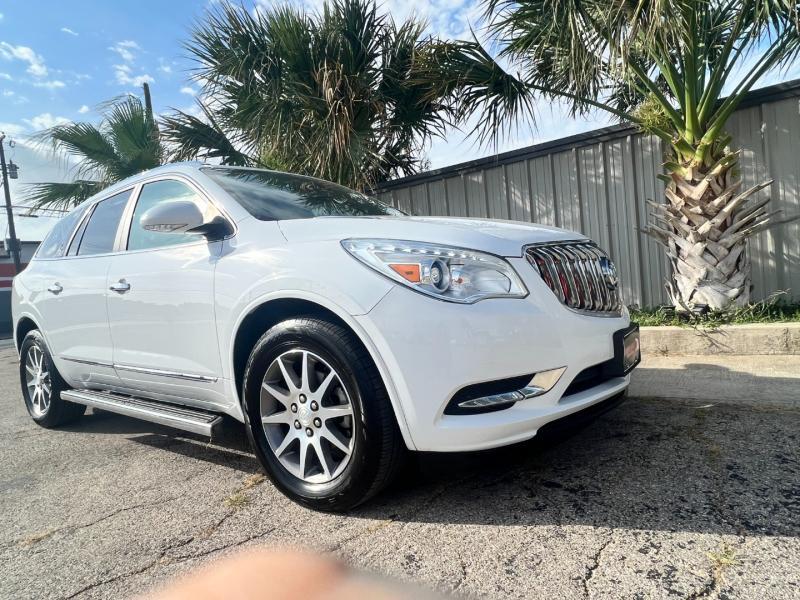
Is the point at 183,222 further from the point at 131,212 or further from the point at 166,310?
the point at 131,212

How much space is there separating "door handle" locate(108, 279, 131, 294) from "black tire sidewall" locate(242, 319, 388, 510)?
1170 mm

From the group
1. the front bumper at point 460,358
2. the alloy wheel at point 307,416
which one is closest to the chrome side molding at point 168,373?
the alloy wheel at point 307,416

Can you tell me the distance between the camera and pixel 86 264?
142 inches

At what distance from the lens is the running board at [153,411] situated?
2635 mm

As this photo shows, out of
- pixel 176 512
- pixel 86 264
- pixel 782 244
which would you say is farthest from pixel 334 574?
pixel 782 244

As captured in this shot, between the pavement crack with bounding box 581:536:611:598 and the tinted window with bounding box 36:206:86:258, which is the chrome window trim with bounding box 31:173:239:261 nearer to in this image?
the tinted window with bounding box 36:206:86:258

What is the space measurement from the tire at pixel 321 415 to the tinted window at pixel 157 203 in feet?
3.06

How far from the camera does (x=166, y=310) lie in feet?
9.41

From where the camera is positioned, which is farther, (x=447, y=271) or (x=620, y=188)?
(x=620, y=188)

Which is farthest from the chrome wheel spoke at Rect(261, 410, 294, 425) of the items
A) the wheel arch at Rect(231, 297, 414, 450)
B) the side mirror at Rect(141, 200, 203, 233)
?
the side mirror at Rect(141, 200, 203, 233)

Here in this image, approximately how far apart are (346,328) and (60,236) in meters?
3.20

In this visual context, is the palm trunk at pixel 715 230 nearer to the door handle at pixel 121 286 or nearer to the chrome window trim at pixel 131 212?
the chrome window trim at pixel 131 212

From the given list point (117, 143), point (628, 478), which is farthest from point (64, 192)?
point (628, 478)

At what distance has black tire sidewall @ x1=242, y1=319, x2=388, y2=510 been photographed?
82.4 inches
